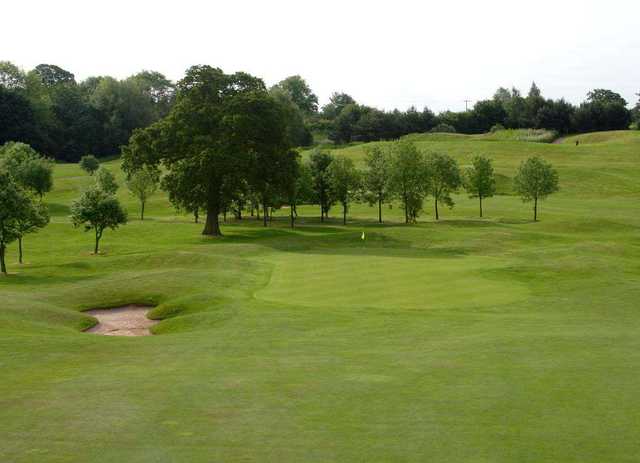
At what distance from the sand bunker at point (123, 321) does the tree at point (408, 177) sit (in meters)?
46.3

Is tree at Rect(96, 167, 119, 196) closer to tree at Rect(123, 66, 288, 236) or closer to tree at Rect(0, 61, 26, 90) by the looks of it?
tree at Rect(123, 66, 288, 236)

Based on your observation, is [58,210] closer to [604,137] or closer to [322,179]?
[322,179]

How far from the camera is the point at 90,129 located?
153875 millimetres

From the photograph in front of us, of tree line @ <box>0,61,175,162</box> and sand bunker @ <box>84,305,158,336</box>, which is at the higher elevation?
tree line @ <box>0,61,175,162</box>

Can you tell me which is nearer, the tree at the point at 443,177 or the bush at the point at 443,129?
the tree at the point at 443,177

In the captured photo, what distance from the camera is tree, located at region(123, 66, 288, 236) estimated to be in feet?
217

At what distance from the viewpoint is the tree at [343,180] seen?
267ft

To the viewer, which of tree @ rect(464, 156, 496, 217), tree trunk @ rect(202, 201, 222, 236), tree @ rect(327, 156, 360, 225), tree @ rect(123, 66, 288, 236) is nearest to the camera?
tree @ rect(123, 66, 288, 236)

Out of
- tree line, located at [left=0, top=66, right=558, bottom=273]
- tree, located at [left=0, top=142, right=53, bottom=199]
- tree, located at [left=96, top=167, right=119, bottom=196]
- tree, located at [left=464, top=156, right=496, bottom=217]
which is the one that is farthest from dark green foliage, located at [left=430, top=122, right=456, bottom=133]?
tree, located at [left=0, top=142, right=53, bottom=199]

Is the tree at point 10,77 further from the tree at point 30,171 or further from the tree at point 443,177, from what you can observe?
the tree at point 443,177

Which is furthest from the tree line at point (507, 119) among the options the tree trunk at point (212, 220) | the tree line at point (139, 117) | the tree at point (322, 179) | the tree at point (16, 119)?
the tree trunk at point (212, 220)

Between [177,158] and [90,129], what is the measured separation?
92754mm

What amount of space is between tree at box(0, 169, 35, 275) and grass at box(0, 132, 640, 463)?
2.39m

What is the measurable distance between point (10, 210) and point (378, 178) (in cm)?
4480
